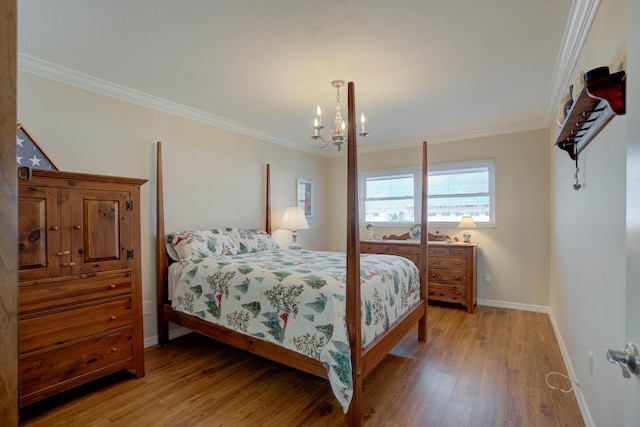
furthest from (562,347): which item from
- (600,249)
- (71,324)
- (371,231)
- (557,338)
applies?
(71,324)

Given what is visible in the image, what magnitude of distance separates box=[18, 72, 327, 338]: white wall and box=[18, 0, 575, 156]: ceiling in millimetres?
167

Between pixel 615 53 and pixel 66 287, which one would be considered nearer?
pixel 615 53

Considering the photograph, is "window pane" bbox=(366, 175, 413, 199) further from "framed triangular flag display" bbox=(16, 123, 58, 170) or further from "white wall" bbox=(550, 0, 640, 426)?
"framed triangular flag display" bbox=(16, 123, 58, 170)

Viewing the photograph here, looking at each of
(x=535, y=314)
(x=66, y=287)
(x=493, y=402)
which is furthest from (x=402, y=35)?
(x=535, y=314)

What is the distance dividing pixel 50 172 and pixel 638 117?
8.93 feet

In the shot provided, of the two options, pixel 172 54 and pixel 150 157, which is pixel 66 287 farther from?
pixel 172 54

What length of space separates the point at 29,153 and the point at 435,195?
4482 mm

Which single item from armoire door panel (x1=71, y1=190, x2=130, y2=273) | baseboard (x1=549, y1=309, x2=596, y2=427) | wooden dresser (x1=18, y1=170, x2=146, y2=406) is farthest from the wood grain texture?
baseboard (x1=549, y1=309, x2=596, y2=427)

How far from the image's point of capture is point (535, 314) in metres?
3.74

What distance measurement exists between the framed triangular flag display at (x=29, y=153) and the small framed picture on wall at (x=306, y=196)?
3.08m

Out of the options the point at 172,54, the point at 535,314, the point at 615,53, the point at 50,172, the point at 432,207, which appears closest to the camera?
the point at 615,53

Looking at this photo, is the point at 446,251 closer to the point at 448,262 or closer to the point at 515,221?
the point at 448,262

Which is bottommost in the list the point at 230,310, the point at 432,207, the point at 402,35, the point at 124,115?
the point at 230,310

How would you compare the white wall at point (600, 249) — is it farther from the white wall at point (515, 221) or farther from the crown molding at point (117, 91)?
the crown molding at point (117, 91)
